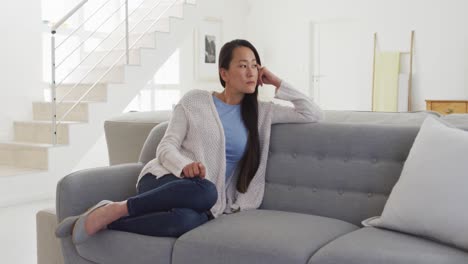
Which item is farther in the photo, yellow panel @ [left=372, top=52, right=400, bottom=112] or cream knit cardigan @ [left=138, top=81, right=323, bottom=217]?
yellow panel @ [left=372, top=52, right=400, bottom=112]

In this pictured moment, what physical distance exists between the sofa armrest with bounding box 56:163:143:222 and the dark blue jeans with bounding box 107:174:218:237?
0.23 meters

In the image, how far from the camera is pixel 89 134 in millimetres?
6051

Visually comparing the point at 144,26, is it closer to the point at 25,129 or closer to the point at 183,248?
the point at 25,129

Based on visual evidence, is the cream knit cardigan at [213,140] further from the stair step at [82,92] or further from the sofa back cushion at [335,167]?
the stair step at [82,92]

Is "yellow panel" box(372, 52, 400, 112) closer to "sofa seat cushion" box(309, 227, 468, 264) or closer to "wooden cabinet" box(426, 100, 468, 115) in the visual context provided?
"wooden cabinet" box(426, 100, 468, 115)

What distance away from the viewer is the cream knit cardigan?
2723 mm

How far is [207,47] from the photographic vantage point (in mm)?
8922

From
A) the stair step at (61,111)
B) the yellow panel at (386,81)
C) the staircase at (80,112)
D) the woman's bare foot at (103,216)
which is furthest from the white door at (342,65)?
the woman's bare foot at (103,216)

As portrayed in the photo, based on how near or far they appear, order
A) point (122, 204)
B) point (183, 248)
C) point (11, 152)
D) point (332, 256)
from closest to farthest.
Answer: point (332, 256)
point (183, 248)
point (122, 204)
point (11, 152)

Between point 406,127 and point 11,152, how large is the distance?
449cm

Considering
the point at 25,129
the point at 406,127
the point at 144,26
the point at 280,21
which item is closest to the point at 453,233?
the point at 406,127

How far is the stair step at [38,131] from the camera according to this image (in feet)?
19.3

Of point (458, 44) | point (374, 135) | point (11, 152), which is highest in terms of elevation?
point (458, 44)

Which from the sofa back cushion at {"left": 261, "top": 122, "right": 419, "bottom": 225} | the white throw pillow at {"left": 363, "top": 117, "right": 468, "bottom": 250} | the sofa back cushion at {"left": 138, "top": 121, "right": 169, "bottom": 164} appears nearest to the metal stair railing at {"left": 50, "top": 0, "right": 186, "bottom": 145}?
the sofa back cushion at {"left": 138, "top": 121, "right": 169, "bottom": 164}
